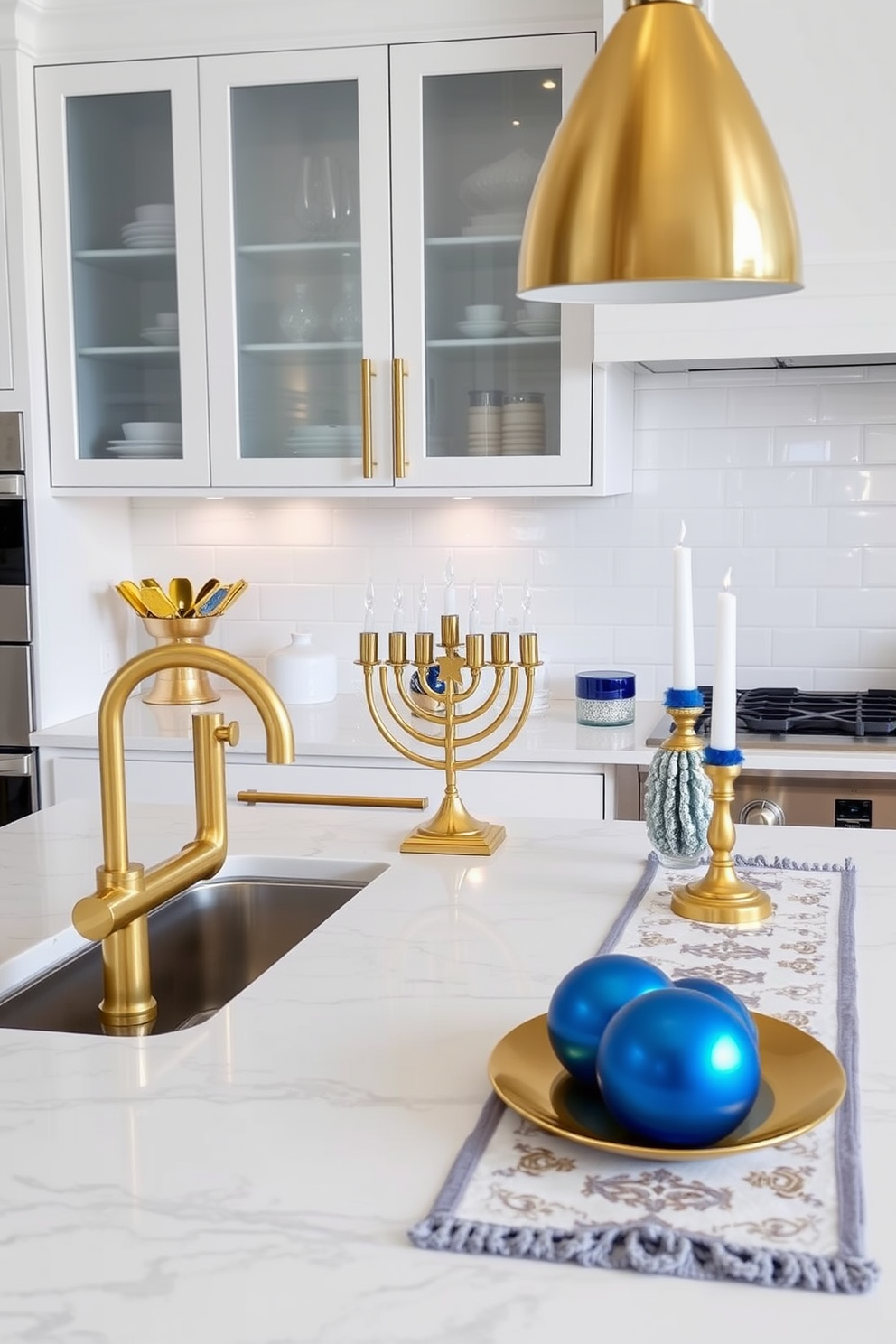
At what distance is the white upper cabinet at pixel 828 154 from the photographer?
8.83 feet

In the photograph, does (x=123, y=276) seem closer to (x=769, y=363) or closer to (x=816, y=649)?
(x=769, y=363)

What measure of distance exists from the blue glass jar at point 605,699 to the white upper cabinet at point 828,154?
0.71m

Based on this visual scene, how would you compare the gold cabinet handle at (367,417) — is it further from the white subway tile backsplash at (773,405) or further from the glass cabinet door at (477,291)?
the white subway tile backsplash at (773,405)

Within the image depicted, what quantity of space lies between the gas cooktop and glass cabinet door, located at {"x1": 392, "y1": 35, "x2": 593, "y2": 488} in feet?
1.98

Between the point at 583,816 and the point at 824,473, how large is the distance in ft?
3.34

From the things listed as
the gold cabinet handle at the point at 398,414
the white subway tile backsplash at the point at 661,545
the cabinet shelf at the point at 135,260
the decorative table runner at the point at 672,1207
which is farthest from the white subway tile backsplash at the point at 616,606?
the decorative table runner at the point at 672,1207

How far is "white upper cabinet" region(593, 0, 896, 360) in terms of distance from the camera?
2691 mm

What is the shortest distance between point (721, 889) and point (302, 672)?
185 cm

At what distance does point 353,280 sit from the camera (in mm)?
3092

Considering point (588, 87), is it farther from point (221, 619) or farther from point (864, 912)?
point (221, 619)

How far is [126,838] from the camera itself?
140cm

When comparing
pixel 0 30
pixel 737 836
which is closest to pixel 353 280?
pixel 0 30

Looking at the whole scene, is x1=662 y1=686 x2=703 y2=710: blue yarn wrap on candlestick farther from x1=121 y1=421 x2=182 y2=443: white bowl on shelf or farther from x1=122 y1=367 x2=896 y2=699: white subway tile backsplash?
x1=121 y1=421 x2=182 y2=443: white bowl on shelf

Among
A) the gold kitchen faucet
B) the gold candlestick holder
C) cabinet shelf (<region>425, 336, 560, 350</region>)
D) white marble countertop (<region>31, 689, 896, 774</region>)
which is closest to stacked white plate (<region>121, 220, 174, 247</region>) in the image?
cabinet shelf (<region>425, 336, 560, 350</region>)
